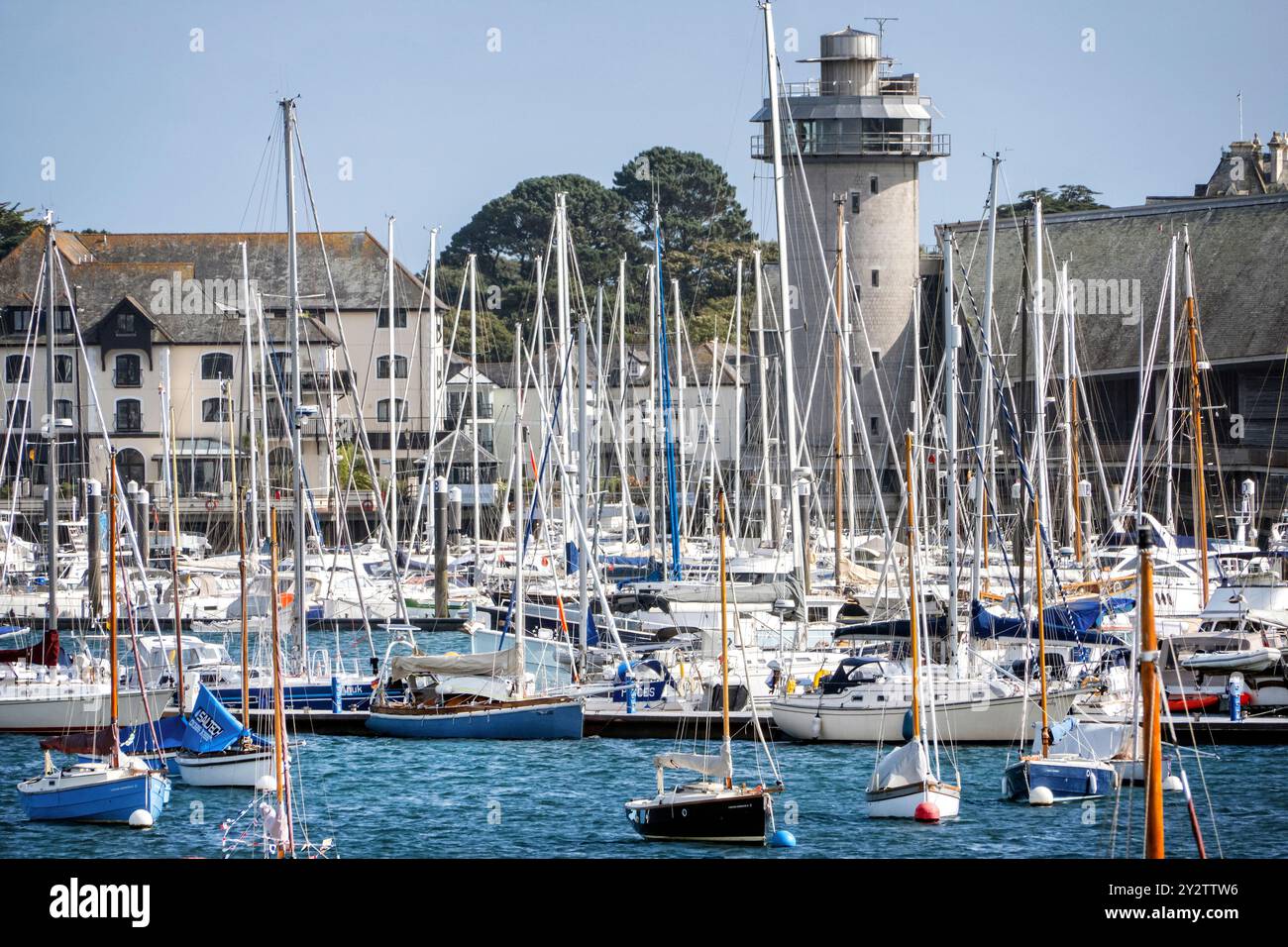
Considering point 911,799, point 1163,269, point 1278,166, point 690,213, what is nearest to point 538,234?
point 690,213

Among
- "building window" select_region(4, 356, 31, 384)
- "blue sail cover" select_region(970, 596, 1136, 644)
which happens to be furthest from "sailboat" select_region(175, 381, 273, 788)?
"building window" select_region(4, 356, 31, 384)

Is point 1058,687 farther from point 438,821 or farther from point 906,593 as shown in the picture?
point 438,821

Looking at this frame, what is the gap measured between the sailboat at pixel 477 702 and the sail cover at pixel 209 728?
323cm

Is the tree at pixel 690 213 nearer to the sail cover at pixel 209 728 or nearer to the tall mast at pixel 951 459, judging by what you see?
the tall mast at pixel 951 459

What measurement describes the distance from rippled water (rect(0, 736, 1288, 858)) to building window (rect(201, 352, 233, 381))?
26470mm

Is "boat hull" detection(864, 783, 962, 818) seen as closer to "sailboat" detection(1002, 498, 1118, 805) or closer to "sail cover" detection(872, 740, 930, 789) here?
"sail cover" detection(872, 740, 930, 789)

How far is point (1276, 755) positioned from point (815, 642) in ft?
22.4

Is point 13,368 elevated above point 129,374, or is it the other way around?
point 129,374

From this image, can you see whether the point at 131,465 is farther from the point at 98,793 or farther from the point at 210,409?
the point at 98,793

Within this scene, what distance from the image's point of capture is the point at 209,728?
60.3 feet

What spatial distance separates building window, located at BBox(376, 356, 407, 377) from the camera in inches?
1950

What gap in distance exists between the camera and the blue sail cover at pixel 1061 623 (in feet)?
71.6

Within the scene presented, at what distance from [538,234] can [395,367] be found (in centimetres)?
616
